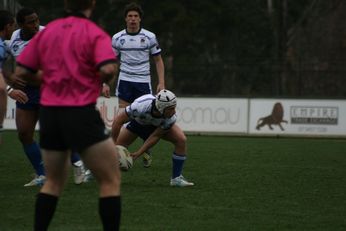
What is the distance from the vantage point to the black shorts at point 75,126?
5.61 metres

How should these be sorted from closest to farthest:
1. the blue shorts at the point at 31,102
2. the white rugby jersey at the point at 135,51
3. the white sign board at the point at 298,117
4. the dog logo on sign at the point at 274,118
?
1. the blue shorts at the point at 31,102
2. the white rugby jersey at the point at 135,51
3. the white sign board at the point at 298,117
4. the dog logo on sign at the point at 274,118

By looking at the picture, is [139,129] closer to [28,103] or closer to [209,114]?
[28,103]

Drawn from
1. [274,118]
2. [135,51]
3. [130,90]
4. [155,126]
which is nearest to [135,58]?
[135,51]

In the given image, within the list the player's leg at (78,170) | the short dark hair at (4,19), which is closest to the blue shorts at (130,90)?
the player's leg at (78,170)

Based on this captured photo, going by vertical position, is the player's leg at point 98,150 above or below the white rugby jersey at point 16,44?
below

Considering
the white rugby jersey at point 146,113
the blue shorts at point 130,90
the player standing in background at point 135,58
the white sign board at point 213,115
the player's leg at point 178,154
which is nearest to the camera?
the white rugby jersey at point 146,113

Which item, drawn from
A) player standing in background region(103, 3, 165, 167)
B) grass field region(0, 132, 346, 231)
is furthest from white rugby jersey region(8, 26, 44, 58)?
player standing in background region(103, 3, 165, 167)

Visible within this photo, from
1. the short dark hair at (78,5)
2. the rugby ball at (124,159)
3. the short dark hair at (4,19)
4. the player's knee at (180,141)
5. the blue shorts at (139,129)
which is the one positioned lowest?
the rugby ball at (124,159)

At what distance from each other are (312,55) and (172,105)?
892 inches

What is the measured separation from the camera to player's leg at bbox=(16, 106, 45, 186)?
358 inches

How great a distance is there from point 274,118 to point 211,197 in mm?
14283

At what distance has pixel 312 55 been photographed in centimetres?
3114

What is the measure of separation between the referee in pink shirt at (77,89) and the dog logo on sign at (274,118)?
17.3 m

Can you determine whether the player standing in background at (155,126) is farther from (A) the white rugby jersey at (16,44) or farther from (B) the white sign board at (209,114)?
(B) the white sign board at (209,114)
